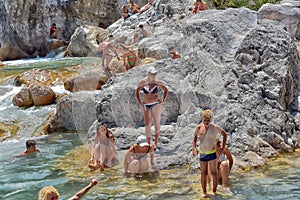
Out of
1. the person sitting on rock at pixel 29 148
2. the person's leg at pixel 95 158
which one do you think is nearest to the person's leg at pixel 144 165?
the person's leg at pixel 95 158

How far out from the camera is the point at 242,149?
768cm

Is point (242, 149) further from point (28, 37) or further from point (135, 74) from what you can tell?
point (28, 37)

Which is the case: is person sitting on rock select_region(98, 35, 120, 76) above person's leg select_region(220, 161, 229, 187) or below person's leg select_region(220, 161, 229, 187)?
above

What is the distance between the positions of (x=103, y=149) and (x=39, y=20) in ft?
63.0

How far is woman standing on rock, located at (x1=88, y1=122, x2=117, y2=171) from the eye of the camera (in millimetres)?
7641

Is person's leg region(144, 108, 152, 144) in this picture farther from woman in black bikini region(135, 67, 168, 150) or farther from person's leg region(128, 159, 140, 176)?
person's leg region(128, 159, 140, 176)

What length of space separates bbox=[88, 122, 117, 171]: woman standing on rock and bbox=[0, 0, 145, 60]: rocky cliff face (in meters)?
17.3

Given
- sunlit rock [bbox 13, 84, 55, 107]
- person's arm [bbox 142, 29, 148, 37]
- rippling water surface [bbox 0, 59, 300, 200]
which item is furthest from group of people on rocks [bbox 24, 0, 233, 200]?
sunlit rock [bbox 13, 84, 55, 107]

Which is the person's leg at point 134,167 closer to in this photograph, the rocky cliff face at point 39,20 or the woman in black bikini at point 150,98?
the woman in black bikini at point 150,98

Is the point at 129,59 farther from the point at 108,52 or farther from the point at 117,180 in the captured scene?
the point at 117,180

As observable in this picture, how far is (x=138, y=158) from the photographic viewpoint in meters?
7.14

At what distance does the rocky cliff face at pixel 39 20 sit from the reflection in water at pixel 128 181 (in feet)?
54.4

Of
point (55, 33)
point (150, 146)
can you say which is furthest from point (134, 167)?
point (55, 33)

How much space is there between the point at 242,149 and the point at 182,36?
12.0 feet
